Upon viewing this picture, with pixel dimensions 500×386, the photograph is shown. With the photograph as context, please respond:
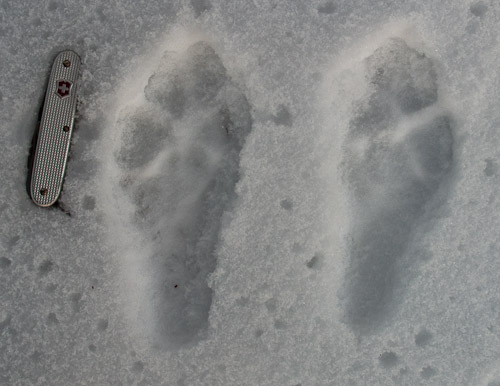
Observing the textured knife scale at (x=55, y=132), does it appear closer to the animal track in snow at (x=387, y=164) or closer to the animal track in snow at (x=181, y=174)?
the animal track in snow at (x=181, y=174)

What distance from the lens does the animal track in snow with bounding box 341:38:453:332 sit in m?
1.11

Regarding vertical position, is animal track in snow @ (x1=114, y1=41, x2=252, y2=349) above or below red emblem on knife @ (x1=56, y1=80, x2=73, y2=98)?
below

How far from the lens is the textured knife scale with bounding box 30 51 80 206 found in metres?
1.08

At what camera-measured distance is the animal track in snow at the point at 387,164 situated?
3.63 ft

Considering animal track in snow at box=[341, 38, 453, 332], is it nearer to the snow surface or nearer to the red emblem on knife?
the snow surface

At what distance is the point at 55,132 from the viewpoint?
108cm

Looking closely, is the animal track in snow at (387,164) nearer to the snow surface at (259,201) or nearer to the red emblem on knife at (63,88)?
the snow surface at (259,201)

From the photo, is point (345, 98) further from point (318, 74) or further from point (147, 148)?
point (147, 148)

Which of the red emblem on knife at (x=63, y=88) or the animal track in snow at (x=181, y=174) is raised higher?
the red emblem on knife at (x=63, y=88)

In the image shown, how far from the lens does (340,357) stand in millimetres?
1105

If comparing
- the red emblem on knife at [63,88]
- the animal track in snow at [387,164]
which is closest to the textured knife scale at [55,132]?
the red emblem on knife at [63,88]

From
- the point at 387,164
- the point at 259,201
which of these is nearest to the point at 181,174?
the point at 259,201

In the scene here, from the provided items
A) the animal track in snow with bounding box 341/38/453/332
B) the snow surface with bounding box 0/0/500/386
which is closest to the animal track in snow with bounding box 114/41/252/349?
the snow surface with bounding box 0/0/500/386

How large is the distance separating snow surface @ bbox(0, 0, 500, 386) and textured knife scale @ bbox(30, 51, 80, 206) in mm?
19
